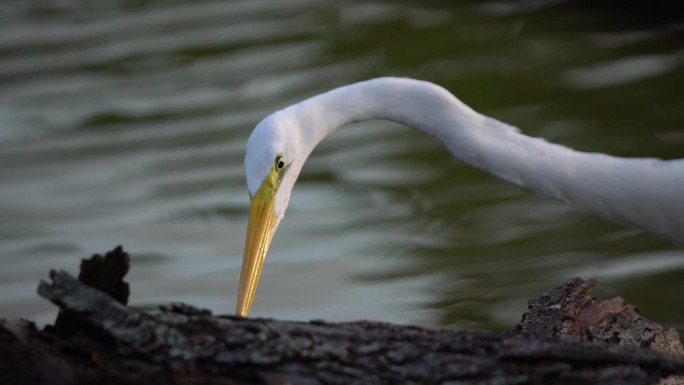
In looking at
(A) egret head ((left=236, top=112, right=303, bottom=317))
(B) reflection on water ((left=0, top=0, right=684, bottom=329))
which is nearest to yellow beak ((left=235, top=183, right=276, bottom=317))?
(A) egret head ((left=236, top=112, right=303, bottom=317))

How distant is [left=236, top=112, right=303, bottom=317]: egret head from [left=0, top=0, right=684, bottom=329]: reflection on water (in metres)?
1.27

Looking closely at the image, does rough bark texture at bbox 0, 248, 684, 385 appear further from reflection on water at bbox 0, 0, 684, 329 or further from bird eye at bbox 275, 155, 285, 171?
reflection on water at bbox 0, 0, 684, 329

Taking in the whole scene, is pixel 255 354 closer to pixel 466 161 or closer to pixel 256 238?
pixel 466 161

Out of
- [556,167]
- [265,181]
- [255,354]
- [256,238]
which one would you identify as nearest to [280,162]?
[265,181]

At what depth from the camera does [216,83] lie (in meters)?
7.08

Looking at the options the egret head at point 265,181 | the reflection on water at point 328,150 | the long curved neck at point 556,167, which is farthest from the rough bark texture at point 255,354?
the reflection on water at point 328,150

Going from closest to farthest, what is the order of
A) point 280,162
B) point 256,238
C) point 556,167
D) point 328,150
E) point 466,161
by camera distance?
point 556,167 < point 466,161 < point 280,162 < point 256,238 < point 328,150

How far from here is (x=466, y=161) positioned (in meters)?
2.95

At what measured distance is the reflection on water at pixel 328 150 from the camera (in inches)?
184

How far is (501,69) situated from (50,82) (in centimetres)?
250

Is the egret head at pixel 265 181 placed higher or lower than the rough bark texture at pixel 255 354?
higher

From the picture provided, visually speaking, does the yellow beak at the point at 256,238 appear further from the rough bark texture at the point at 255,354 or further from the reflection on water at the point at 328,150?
the reflection on water at the point at 328,150

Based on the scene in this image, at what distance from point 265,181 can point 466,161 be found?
1.58 feet

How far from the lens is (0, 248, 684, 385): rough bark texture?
6.33ft
